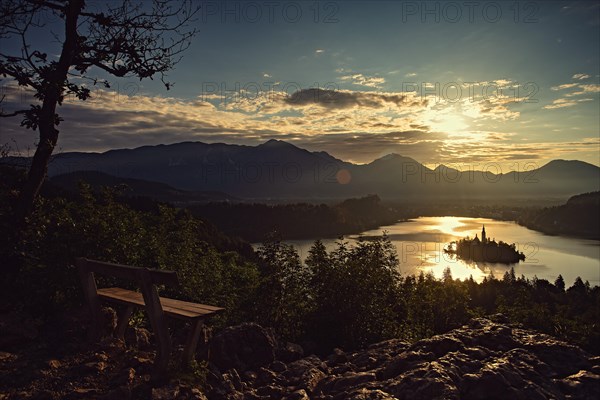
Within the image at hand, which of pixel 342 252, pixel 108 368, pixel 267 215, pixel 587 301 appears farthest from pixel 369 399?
pixel 267 215

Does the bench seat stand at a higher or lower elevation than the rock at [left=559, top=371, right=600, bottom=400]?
higher

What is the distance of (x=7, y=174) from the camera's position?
8453 mm

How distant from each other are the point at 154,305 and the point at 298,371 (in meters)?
3.68

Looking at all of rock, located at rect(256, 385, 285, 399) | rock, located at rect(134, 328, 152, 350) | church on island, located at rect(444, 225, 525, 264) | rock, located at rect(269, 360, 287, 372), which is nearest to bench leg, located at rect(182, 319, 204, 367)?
rock, located at rect(256, 385, 285, 399)

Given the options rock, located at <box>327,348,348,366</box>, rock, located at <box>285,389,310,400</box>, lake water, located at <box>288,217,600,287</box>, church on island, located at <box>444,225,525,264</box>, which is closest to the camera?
rock, located at <box>285,389,310,400</box>

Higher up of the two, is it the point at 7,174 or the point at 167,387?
the point at 7,174

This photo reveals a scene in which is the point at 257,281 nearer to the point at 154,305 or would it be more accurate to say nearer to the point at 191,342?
the point at 191,342

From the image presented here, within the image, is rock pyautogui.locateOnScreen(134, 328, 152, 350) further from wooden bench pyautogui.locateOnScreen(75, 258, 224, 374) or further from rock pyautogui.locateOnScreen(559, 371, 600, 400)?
rock pyautogui.locateOnScreen(559, 371, 600, 400)

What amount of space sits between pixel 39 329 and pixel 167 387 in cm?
324

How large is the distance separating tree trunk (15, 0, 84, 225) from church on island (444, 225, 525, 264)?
145 metres

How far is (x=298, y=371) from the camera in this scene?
815cm

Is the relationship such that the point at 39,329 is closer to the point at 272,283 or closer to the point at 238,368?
the point at 238,368

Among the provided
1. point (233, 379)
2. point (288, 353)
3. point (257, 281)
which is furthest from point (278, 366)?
point (257, 281)

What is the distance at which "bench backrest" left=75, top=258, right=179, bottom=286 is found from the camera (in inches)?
229
